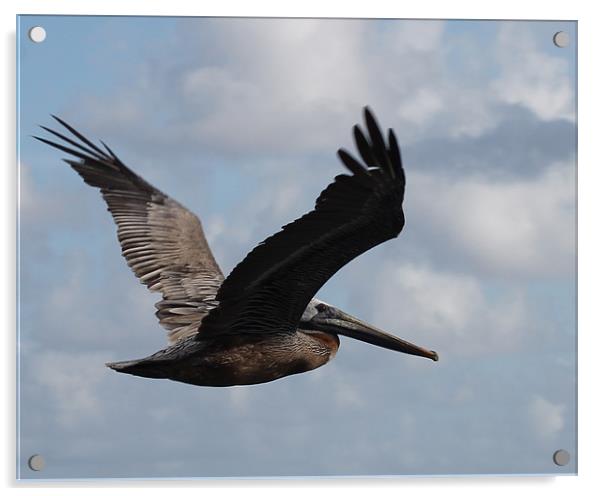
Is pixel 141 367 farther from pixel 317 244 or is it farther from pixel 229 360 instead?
pixel 317 244

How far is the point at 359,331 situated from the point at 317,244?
1.56m

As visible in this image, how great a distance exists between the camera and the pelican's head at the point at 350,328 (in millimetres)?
7480

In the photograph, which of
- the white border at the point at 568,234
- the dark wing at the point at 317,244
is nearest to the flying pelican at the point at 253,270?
the dark wing at the point at 317,244

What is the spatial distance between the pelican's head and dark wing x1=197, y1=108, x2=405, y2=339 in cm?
37

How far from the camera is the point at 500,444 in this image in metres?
7.58

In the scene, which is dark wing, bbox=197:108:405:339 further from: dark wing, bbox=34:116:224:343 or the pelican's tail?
dark wing, bbox=34:116:224:343

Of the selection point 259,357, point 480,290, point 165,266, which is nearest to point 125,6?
point 165,266

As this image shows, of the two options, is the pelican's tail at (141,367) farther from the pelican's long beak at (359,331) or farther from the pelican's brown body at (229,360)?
the pelican's long beak at (359,331)

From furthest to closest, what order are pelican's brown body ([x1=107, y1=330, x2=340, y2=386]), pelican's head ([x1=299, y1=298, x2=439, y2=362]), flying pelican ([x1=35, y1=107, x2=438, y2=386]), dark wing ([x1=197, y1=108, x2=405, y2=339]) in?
1. pelican's head ([x1=299, y1=298, x2=439, y2=362])
2. pelican's brown body ([x1=107, y1=330, x2=340, y2=386])
3. flying pelican ([x1=35, y1=107, x2=438, y2=386])
4. dark wing ([x1=197, y1=108, x2=405, y2=339])

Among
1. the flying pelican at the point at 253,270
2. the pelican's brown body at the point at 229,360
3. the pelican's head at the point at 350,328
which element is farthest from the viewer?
the pelican's head at the point at 350,328

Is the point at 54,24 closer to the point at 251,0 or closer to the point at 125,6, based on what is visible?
the point at 125,6

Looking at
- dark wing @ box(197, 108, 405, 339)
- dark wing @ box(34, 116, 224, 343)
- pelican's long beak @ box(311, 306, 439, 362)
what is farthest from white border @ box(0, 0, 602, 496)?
dark wing @ box(197, 108, 405, 339)

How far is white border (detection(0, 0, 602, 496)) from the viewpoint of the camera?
7270mm

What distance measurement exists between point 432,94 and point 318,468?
2.38 metres
